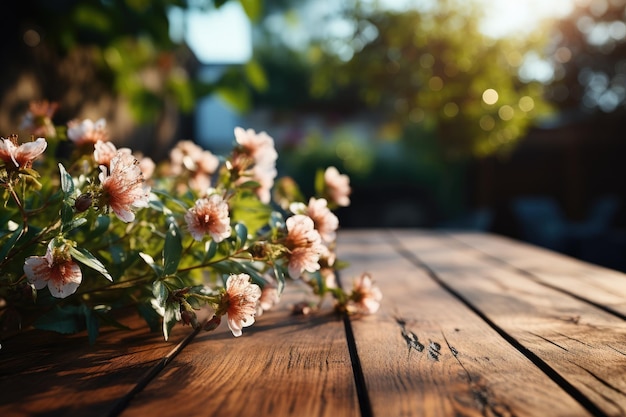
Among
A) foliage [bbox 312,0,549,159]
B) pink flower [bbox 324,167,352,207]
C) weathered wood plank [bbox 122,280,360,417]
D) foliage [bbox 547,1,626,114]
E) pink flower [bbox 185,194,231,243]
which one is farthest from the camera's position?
foliage [bbox 547,1,626,114]

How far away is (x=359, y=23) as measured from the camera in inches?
222

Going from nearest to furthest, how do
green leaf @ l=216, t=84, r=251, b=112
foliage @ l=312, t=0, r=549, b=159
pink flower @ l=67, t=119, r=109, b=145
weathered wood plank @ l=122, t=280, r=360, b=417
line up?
weathered wood plank @ l=122, t=280, r=360, b=417 < pink flower @ l=67, t=119, r=109, b=145 < green leaf @ l=216, t=84, r=251, b=112 < foliage @ l=312, t=0, r=549, b=159

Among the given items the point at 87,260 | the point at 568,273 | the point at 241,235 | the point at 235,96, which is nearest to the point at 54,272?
the point at 87,260

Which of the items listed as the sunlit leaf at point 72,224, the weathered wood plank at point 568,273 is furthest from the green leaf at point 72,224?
the weathered wood plank at point 568,273

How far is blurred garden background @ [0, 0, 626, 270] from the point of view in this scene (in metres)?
2.67

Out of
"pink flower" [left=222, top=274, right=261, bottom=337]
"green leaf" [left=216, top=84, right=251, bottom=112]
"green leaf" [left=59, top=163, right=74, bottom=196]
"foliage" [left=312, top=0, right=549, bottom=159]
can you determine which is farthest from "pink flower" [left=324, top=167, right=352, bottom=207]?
"foliage" [left=312, top=0, right=549, bottom=159]

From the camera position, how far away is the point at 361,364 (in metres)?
0.66

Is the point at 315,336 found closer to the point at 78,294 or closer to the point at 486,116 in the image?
the point at 78,294

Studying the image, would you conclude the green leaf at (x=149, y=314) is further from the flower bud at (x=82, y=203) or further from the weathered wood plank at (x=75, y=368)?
the flower bud at (x=82, y=203)

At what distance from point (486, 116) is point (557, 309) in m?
4.79

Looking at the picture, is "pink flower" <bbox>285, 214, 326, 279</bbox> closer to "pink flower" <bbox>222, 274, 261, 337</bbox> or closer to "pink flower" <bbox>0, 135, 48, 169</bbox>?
"pink flower" <bbox>222, 274, 261, 337</bbox>

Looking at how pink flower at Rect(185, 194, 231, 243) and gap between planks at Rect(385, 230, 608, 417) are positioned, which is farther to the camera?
pink flower at Rect(185, 194, 231, 243)

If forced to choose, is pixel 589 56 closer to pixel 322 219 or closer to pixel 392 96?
pixel 392 96

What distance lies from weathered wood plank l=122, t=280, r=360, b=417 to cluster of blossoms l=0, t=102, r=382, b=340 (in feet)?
0.15
